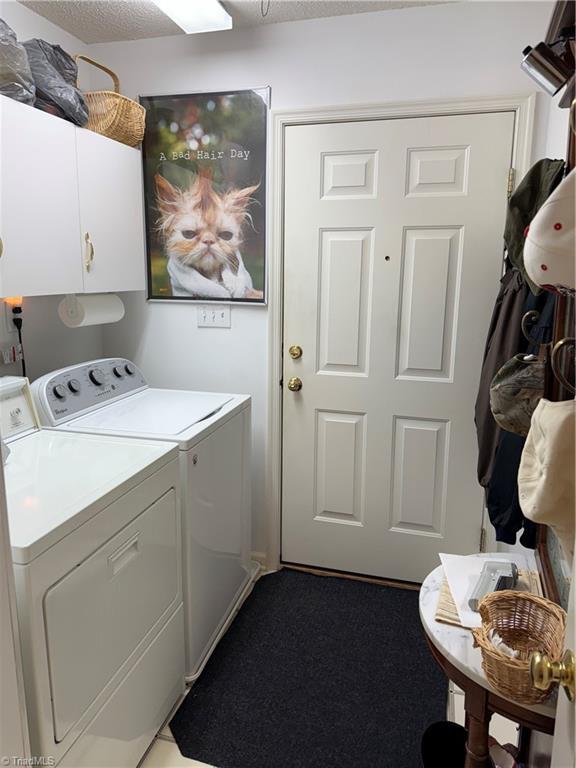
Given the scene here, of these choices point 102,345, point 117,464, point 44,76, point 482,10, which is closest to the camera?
point 117,464

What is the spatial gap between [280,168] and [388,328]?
0.87 m

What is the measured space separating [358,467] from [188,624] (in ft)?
3.48

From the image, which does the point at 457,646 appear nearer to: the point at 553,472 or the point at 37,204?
the point at 553,472

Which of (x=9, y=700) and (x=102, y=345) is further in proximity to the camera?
(x=102, y=345)

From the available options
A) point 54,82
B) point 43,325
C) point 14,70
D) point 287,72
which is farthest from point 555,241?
point 43,325

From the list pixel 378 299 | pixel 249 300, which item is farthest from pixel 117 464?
pixel 378 299

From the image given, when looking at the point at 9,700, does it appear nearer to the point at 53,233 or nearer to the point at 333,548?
the point at 53,233

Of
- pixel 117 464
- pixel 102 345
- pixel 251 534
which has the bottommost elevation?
pixel 251 534

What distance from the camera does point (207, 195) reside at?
250 centimetres

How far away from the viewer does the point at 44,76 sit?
186 centimetres

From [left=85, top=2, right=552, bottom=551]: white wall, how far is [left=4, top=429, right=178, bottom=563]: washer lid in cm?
92

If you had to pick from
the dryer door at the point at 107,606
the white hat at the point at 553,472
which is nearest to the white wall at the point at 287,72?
the dryer door at the point at 107,606

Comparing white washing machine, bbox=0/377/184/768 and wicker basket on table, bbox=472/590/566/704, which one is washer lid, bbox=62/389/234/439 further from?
wicker basket on table, bbox=472/590/566/704

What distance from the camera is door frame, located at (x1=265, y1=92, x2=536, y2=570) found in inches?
83.2
